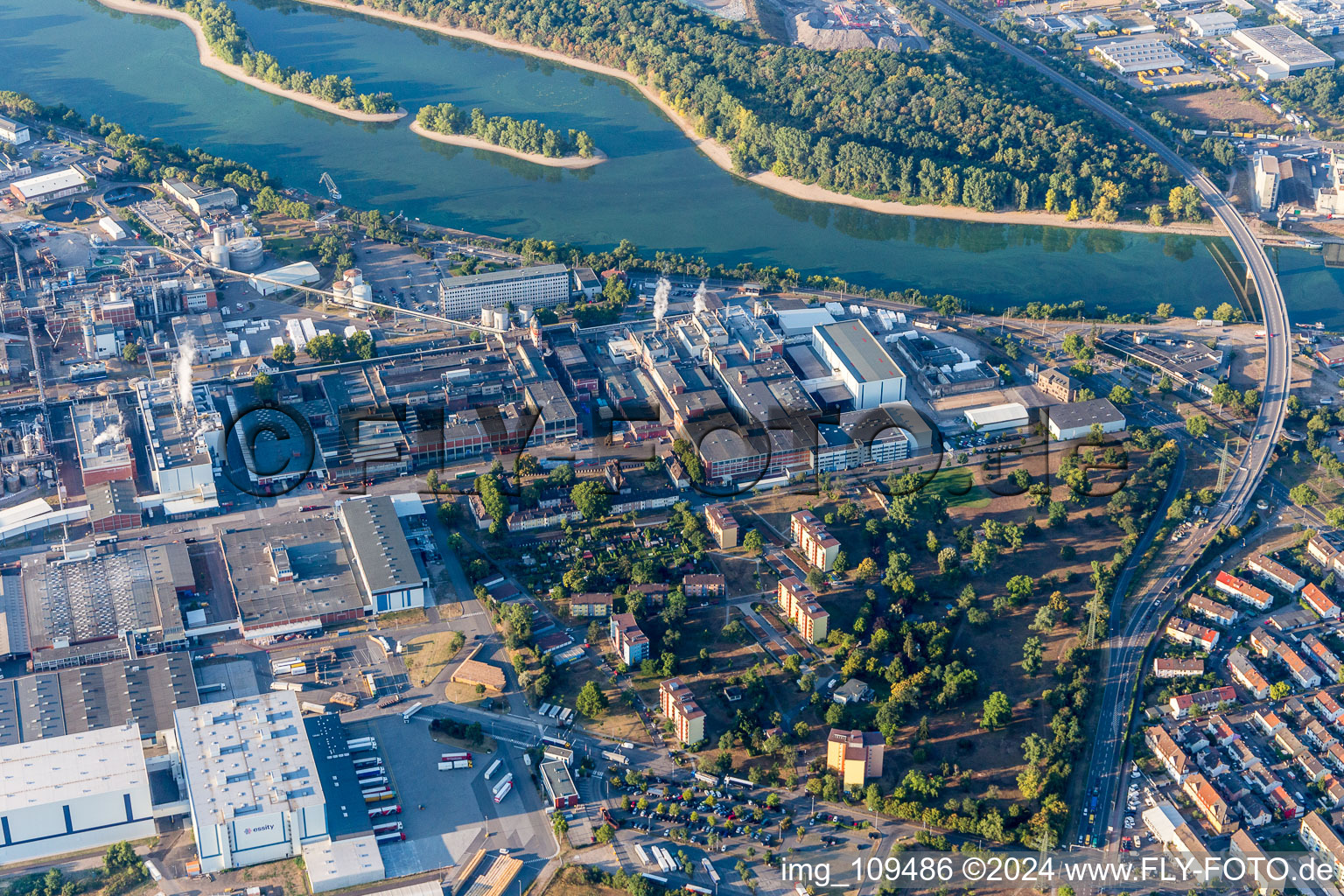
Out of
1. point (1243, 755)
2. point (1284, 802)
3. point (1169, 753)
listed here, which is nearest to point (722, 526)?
point (1169, 753)

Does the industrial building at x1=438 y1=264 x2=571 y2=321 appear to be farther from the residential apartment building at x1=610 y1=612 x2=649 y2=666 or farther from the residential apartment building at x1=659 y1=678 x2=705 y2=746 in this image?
the residential apartment building at x1=659 y1=678 x2=705 y2=746

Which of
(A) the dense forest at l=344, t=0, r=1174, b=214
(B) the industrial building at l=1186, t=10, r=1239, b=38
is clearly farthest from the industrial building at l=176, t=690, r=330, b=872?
(B) the industrial building at l=1186, t=10, r=1239, b=38

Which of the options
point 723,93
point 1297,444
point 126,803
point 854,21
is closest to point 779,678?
point 126,803

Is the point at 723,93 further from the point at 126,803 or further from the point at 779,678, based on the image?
the point at 126,803

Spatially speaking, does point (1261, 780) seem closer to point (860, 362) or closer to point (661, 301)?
point (860, 362)

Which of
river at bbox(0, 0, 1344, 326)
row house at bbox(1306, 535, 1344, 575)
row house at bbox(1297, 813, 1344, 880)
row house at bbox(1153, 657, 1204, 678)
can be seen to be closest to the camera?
row house at bbox(1297, 813, 1344, 880)

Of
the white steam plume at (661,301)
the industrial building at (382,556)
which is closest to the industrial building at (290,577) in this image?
the industrial building at (382,556)

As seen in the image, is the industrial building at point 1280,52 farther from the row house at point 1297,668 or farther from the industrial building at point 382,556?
the industrial building at point 382,556
